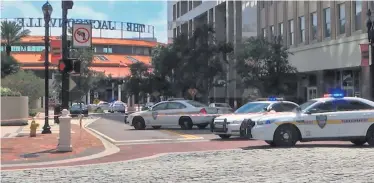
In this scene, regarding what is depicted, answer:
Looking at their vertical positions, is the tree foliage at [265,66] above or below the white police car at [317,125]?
above

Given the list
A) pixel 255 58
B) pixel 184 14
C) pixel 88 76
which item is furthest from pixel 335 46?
pixel 184 14

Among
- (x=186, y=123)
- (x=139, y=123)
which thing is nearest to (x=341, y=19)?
(x=186, y=123)

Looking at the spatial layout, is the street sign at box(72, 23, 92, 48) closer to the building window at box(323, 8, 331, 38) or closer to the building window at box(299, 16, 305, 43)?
the building window at box(323, 8, 331, 38)

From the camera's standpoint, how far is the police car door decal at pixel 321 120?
15901 mm

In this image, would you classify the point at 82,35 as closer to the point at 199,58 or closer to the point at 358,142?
the point at 358,142

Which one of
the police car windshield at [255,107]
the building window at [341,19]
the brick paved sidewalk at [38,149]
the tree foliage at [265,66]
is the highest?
the building window at [341,19]

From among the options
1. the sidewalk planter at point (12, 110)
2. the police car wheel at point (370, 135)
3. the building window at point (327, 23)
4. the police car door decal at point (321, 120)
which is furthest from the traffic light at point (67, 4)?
the building window at point (327, 23)

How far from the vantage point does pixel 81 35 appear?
22219 millimetres

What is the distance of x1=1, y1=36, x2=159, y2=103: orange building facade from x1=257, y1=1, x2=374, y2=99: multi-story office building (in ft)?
202

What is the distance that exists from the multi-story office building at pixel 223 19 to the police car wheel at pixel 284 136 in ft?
85.1

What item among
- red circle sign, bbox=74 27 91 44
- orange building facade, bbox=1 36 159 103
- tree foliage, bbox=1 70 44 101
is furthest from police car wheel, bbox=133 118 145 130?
orange building facade, bbox=1 36 159 103

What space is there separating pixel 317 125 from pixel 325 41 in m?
21.7

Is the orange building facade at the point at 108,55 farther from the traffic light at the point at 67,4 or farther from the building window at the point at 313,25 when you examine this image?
the traffic light at the point at 67,4

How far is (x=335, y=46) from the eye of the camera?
35.0m
